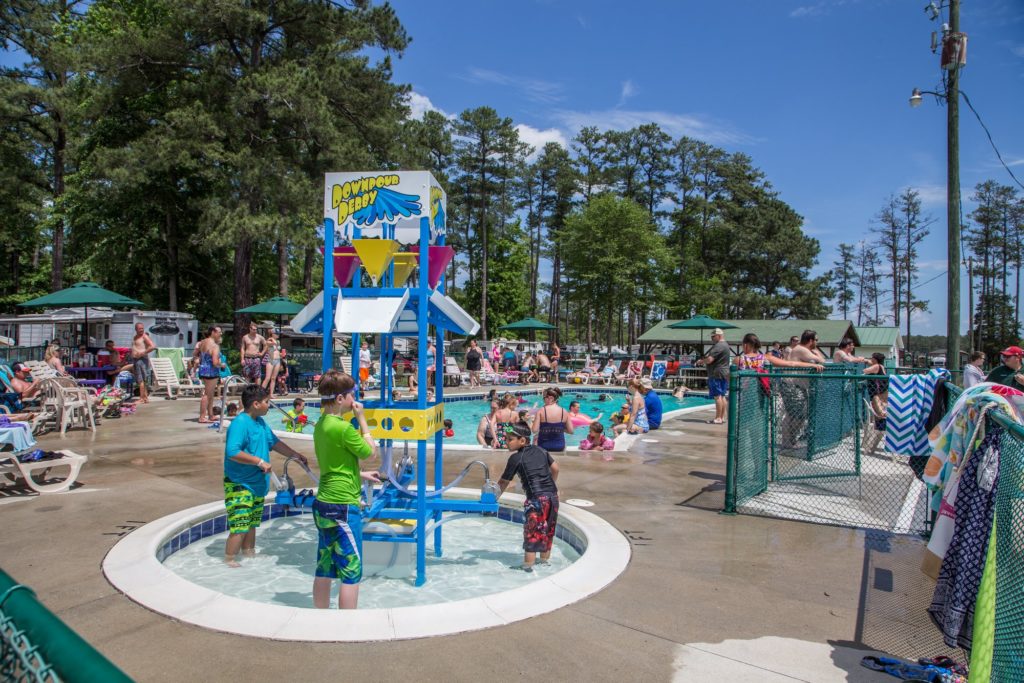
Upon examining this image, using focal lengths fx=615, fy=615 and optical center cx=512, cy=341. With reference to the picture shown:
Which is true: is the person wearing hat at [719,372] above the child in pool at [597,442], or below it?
above

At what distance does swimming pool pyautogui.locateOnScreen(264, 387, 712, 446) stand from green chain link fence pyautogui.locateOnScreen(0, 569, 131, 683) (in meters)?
11.1

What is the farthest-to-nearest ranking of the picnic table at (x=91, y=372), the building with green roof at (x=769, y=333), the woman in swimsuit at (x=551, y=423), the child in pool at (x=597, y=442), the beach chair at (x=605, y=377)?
the building with green roof at (x=769, y=333) < the beach chair at (x=605, y=377) < the picnic table at (x=91, y=372) < the child in pool at (x=597, y=442) < the woman in swimsuit at (x=551, y=423)

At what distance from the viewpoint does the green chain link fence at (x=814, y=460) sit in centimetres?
621

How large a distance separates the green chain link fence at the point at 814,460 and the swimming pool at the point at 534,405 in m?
5.22

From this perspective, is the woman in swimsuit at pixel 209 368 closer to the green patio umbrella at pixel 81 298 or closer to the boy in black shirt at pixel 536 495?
the green patio umbrella at pixel 81 298

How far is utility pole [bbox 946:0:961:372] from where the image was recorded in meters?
10.6

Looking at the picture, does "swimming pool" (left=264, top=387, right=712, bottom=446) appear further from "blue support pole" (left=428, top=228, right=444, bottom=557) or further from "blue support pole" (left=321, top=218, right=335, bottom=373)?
"blue support pole" (left=321, top=218, right=335, bottom=373)

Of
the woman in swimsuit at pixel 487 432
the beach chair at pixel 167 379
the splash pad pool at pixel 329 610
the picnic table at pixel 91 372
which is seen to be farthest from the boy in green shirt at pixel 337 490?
Answer: the beach chair at pixel 167 379

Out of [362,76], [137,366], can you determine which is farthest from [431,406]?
[362,76]

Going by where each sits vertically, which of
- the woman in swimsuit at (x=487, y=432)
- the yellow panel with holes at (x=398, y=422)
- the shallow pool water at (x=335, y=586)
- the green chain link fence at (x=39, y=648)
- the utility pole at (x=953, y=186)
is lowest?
the shallow pool water at (x=335, y=586)

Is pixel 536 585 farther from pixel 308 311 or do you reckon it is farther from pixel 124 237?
pixel 124 237

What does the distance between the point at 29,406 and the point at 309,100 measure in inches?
499

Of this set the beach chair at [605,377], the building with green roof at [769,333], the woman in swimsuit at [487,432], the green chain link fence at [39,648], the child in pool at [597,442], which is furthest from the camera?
the building with green roof at [769,333]

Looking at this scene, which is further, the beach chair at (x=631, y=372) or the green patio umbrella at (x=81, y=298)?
the beach chair at (x=631, y=372)
